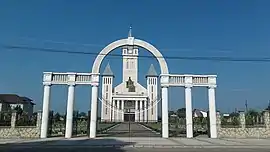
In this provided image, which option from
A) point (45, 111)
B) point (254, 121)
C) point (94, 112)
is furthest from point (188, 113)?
point (45, 111)

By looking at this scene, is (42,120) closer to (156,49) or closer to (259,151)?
(156,49)

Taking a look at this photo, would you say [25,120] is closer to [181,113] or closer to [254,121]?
[181,113]

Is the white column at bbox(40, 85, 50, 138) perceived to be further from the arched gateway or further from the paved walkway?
the paved walkway

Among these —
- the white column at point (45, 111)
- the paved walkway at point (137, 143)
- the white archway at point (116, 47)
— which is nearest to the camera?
the paved walkway at point (137, 143)

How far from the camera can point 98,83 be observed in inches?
860

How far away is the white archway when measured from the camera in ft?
70.3

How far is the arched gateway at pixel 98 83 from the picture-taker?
69.9 ft

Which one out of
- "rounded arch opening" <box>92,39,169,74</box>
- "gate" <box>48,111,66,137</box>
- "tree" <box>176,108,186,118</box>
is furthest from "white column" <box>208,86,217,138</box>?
"gate" <box>48,111,66,137</box>

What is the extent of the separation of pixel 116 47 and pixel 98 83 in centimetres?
316

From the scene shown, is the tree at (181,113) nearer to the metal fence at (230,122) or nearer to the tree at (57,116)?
the metal fence at (230,122)

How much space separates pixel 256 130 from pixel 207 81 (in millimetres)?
6068

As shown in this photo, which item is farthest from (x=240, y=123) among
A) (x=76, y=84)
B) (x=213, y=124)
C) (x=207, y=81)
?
(x=76, y=84)

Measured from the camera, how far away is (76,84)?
2172 centimetres

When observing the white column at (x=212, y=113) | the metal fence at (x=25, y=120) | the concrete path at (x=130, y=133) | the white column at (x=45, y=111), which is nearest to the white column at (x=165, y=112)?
the concrete path at (x=130, y=133)
